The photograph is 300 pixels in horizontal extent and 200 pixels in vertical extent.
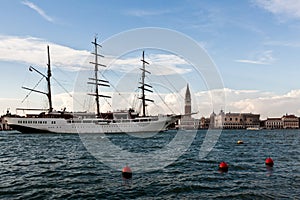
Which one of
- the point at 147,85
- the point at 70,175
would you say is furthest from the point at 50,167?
the point at 147,85

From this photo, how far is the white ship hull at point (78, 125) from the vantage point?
359ft

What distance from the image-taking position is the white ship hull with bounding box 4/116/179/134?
109 m

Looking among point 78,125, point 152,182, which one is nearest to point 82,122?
point 78,125

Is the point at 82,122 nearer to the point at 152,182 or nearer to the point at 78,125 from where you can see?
the point at 78,125

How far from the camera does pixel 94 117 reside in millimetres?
116250

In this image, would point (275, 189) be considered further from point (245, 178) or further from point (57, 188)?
point (57, 188)

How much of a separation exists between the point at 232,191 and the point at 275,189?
2937mm

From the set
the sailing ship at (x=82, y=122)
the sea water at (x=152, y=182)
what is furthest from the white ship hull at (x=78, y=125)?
the sea water at (x=152, y=182)

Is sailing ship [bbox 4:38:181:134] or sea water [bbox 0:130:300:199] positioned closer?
sea water [bbox 0:130:300:199]

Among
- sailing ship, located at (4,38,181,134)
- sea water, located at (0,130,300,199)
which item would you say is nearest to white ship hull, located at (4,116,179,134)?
sailing ship, located at (4,38,181,134)

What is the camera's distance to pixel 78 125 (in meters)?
111

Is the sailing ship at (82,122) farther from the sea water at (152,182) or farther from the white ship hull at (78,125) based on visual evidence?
the sea water at (152,182)

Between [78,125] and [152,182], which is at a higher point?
[152,182]

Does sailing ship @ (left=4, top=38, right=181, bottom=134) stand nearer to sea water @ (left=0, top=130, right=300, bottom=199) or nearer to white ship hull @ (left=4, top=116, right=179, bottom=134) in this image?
white ship hull @ (left=4, top=116, right=179, bottom=134)
